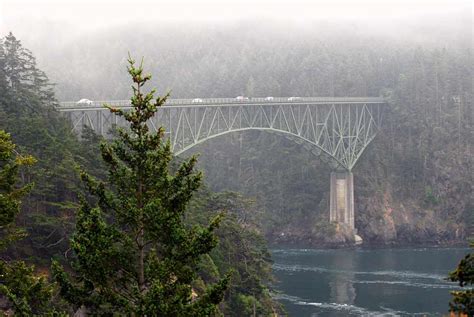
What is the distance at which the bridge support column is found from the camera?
104938 mm

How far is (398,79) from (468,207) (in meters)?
24.7

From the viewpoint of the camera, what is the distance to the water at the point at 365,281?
62062 millimetres

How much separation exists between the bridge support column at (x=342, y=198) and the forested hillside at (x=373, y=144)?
236 cm

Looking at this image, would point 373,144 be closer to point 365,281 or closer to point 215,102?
point 215,102

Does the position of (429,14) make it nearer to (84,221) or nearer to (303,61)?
(303,61)

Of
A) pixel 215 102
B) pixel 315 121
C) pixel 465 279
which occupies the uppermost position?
pixel 215 102

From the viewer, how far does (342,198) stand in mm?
105875

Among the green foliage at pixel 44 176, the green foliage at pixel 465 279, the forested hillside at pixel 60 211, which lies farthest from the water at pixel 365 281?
the green foliage at pixel 465 279

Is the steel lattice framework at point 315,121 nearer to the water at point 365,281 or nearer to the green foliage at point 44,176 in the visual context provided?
the water at point 365,281

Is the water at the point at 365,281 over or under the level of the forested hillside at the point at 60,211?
under

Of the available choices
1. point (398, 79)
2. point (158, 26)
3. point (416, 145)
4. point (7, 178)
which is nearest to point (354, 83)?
point (398, 79)

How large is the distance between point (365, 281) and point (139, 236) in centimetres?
5968

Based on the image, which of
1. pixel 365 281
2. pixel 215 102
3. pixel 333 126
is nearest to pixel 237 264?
pixel 365 281

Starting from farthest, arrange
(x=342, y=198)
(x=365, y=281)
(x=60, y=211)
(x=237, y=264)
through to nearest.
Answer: (x=342, y=198) → (x=365, y=281) → (x=237, y=264) → (x=60, y=211)
